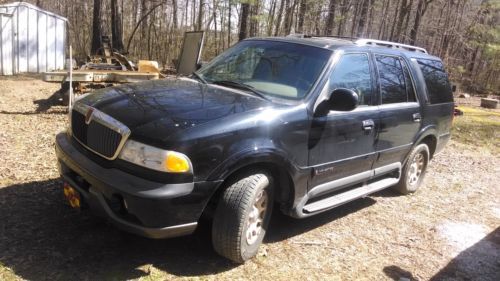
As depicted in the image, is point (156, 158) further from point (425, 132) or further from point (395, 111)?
point (425, 132)

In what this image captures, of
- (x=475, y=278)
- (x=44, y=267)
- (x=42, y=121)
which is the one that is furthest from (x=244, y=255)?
(x=42, y=121)

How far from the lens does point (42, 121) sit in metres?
7.84

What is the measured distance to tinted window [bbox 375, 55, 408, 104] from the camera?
5.17 metres

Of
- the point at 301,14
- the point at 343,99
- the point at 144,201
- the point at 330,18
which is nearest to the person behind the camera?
the point at 144,201

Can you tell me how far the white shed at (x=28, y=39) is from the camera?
13.0 m

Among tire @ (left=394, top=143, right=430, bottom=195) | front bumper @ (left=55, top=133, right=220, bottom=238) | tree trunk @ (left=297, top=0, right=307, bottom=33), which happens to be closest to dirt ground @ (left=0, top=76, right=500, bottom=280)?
tire @ (left=394, top=143, right=430, bottom=195)

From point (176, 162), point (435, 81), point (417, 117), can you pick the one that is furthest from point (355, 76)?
point (176, 162)

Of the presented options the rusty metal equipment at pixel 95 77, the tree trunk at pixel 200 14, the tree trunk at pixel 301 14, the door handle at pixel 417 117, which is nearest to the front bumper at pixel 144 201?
the door handle at pixel 417 117

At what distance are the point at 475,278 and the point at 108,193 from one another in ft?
11.5

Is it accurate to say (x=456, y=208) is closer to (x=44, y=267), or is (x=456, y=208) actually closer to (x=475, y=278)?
(x=475, y=278)

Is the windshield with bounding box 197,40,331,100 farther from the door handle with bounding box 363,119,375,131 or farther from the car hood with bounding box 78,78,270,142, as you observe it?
the door handle with bounding box 363,119,375,131

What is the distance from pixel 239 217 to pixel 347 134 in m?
1.57

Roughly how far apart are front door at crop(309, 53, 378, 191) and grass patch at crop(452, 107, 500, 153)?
6.75 metres

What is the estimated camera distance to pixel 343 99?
4.08 m
